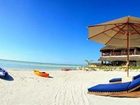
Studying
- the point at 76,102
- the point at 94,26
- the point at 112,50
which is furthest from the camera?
the point at 112,50

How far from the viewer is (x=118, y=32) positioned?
39.7ft

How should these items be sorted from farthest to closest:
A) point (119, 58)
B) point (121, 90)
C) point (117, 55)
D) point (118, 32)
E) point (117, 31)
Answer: point (117, 55)
point (119, 58)
point (118, 32)
point (117, 31)
point (121, 90)

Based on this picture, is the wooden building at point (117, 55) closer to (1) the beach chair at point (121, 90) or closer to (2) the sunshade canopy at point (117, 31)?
(2) the sunshade canopy at point (117, 31)

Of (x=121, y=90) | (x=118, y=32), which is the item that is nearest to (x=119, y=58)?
(x=118, y=32)

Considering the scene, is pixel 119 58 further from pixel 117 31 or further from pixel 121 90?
pixel 121 90

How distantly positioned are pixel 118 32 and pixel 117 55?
3072cm

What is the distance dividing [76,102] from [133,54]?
35021 millimetres

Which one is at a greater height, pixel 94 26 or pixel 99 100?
pixel 94 26

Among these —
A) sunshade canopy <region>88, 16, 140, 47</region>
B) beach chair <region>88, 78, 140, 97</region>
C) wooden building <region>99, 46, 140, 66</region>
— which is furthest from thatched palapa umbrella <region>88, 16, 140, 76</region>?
wooden building <region>99, 46, 140, 66</region>

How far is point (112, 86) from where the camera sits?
315 inches

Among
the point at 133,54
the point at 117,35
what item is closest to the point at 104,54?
the point at 133,54

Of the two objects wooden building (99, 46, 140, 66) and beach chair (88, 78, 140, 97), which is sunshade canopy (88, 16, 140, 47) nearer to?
beach chair (88, 78, 140, 97)

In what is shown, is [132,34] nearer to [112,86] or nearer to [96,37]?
[96,37]

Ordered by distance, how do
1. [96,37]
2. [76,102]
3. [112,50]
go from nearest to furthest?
[76,102] < [96,37] < [112,50]
